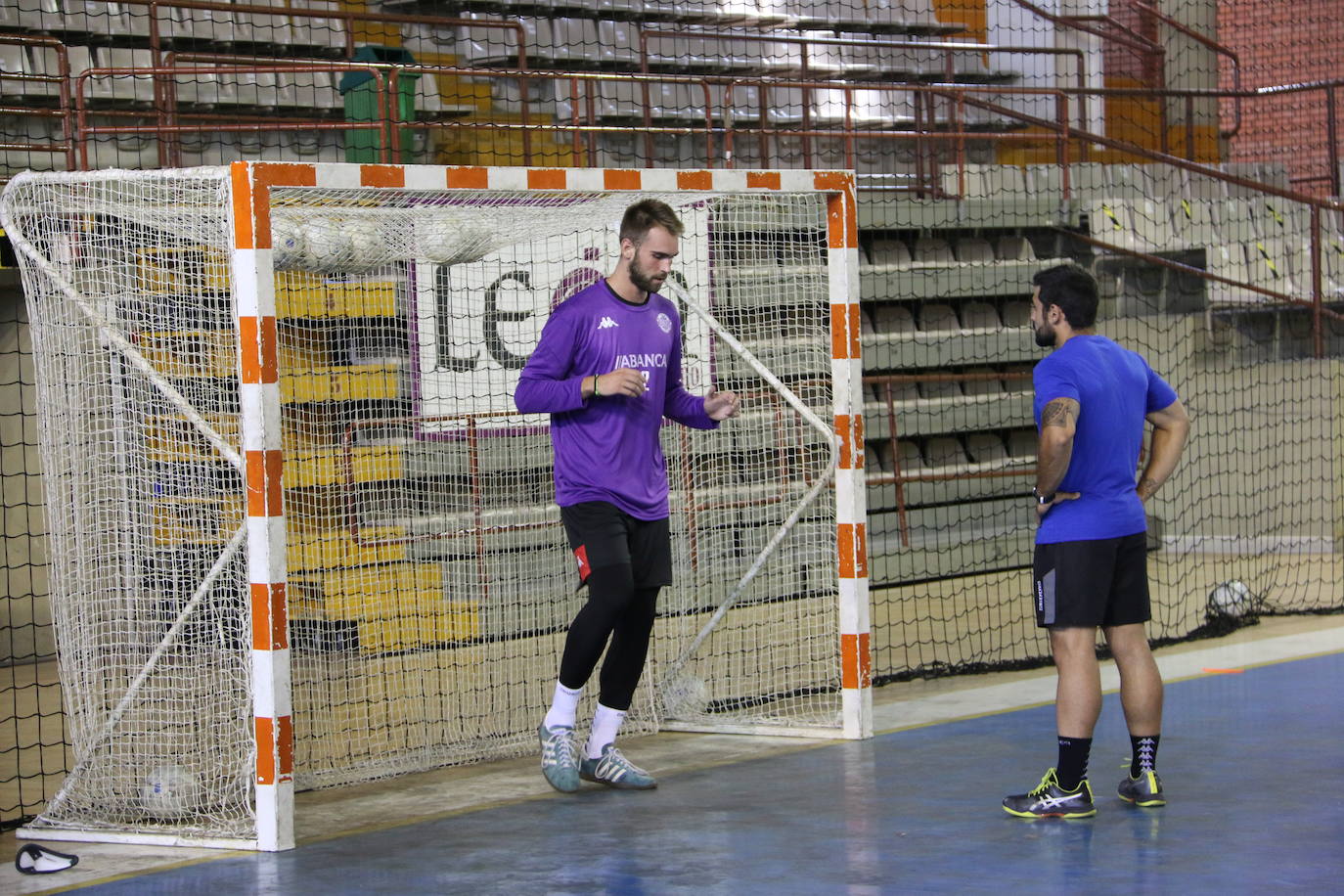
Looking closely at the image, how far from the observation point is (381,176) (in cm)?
564

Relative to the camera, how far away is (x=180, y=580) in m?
6.11

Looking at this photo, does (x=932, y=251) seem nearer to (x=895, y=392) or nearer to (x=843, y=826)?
(x=895, y=392)

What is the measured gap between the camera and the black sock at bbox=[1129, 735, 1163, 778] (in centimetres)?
570

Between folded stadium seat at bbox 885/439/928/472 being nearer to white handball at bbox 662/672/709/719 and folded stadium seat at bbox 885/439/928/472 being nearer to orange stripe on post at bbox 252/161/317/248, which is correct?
white handball at bbox 662/672/709/719

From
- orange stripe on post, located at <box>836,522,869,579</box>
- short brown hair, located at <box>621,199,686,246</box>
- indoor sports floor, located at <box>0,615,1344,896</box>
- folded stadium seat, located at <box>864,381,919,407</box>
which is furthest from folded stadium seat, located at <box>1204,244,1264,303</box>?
short brown hair, located at <box>621,199,686,246</box>

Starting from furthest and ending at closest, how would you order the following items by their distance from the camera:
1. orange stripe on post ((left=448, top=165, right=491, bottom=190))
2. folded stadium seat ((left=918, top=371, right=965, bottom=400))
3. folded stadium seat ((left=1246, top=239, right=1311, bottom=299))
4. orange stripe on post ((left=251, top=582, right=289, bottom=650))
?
folded stadium seat ((left=1246, top=239, right=1311, bottom=299))
folded stadium seat ((left=918, top=371, right=965, bottom=400))
orange stripe on post ((left=448, top=165, right=491, bottom=190))
orange stripe on post ((left=251, top=582, right=289, bottom=650))

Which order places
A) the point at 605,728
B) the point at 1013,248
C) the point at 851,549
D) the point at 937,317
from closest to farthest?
the point at 605,728 → the point at 851,549 → the point at 937,317 → the point at 1013,248

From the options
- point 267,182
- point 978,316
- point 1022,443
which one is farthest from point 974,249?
point 267,182

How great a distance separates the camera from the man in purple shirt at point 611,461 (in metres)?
6.05

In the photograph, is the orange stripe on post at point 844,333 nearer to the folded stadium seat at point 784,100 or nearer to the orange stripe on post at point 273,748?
the orange stripe on post at point 273,748

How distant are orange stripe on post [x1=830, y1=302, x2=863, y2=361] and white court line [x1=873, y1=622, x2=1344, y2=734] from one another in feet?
5.33

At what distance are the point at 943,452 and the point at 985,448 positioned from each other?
0.46 metres

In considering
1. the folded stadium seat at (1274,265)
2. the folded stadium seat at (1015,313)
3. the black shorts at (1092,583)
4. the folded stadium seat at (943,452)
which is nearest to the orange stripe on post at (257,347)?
the black shorts at (1092,583)

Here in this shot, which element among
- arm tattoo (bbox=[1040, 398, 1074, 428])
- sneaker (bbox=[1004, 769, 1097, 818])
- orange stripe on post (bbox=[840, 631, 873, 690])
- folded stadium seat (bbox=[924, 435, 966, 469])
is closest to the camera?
arm tattoo (bbox=[1040, 398, 1074, 428])
